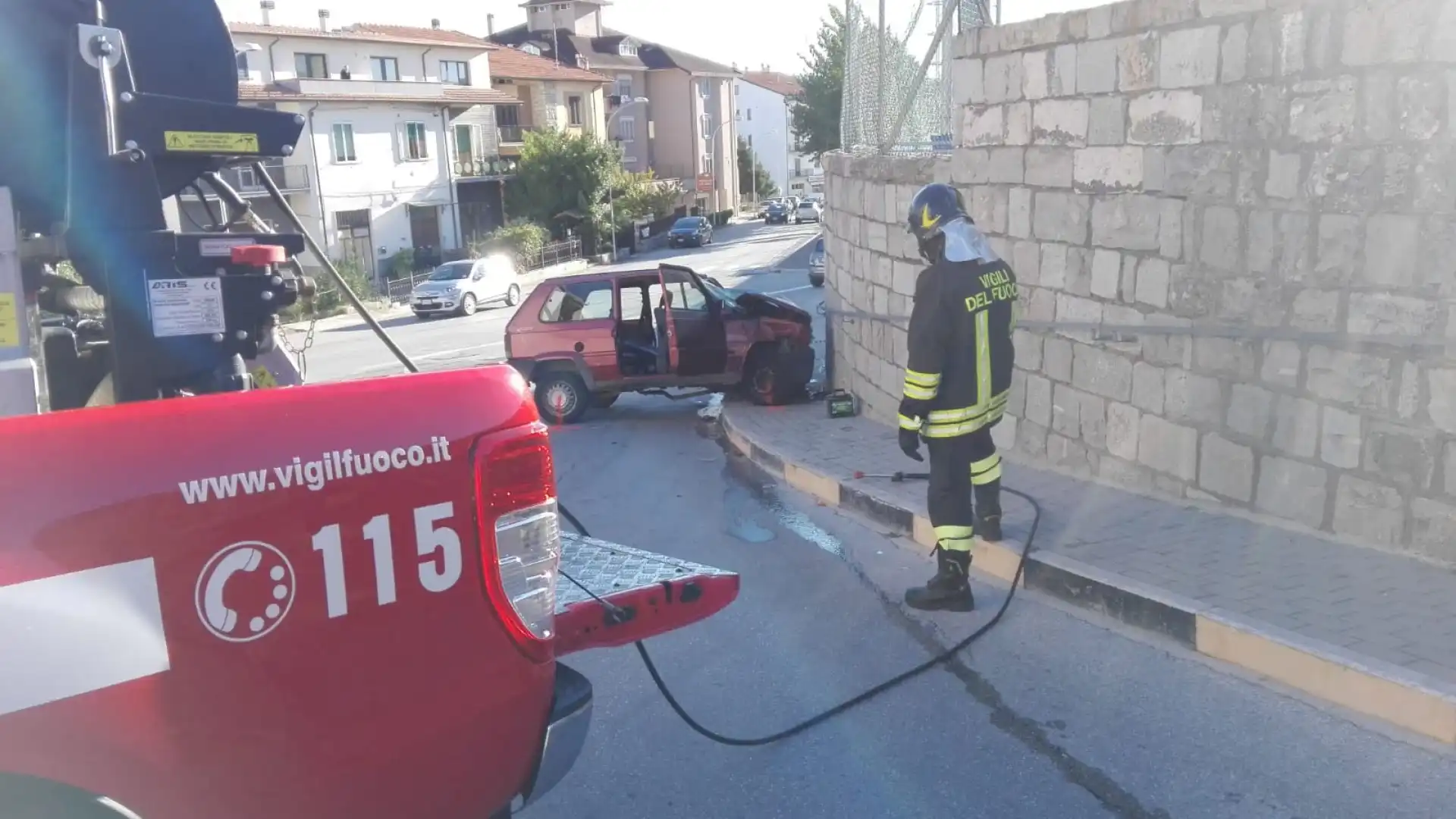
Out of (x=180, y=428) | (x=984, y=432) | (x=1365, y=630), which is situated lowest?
(x=1365, y=630)

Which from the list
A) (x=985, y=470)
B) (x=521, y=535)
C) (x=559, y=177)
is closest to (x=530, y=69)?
(x=559, y=177)

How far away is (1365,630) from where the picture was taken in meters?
4.59

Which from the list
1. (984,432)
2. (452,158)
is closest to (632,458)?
(984,432)

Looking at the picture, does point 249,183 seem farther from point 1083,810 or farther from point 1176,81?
→ point 1083,810

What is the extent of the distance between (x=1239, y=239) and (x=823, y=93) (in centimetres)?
4749

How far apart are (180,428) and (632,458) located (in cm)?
851

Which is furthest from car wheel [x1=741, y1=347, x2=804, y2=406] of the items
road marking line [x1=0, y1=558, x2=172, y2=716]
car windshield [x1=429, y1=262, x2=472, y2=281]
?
car windshield [x1=429, y1=262, x2=472, y2=281]

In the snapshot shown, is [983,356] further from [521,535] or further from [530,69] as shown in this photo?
[530,69]

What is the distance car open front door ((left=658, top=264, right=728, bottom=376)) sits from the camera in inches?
485

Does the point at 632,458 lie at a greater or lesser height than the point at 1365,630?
lesser

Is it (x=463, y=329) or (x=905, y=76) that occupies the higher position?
(x=905, y=76)

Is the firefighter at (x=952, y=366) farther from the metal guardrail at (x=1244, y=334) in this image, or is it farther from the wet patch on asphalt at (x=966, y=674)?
the metal guardrail at (x=1244, y=334)

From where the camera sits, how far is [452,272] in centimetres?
3194

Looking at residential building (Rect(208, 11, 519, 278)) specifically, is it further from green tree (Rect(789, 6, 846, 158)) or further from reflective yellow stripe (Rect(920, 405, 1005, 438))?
reflective yellow stripe (Rect(920, 405, 1005, 438))
